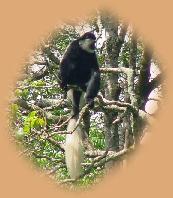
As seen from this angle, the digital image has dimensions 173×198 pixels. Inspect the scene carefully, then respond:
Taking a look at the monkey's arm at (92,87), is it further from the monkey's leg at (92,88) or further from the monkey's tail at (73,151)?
the monkey's tail at (73,151)

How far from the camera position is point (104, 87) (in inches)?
249

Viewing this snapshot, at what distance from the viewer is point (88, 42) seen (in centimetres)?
498

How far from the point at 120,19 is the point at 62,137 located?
1.94m

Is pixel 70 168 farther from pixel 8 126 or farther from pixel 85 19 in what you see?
pixel 85 19

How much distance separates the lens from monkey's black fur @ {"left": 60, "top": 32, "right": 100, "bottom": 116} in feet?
15.9

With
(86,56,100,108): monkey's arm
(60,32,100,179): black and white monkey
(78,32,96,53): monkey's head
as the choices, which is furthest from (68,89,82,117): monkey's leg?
(78,32,96,53): monkey's head

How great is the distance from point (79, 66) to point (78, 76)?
12cm

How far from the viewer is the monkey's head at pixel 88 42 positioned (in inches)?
195

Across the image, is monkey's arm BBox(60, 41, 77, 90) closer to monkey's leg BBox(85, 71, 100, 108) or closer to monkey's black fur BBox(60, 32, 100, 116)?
monkey's black fur BBox(60, 32, 100, 116)

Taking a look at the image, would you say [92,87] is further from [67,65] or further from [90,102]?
[67,65]

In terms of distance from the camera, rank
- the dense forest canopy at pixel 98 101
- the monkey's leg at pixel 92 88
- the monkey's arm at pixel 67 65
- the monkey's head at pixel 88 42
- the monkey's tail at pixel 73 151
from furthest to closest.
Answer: the monkey's head at pixel 88 42 → the monkey's arm at pixel 67 65 → the monkey's leg at pixel 92 88 → the monkey's tail at pixel 73 151 → the dense forest canopy at pixel 98 101

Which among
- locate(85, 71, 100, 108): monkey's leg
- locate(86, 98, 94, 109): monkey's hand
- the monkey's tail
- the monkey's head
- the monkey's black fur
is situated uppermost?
the monkey's head

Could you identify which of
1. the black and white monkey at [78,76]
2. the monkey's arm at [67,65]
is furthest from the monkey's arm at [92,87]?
the monkey's arm at [67,65]

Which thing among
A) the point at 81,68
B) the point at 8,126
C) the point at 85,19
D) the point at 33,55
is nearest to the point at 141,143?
the point at 8,126
